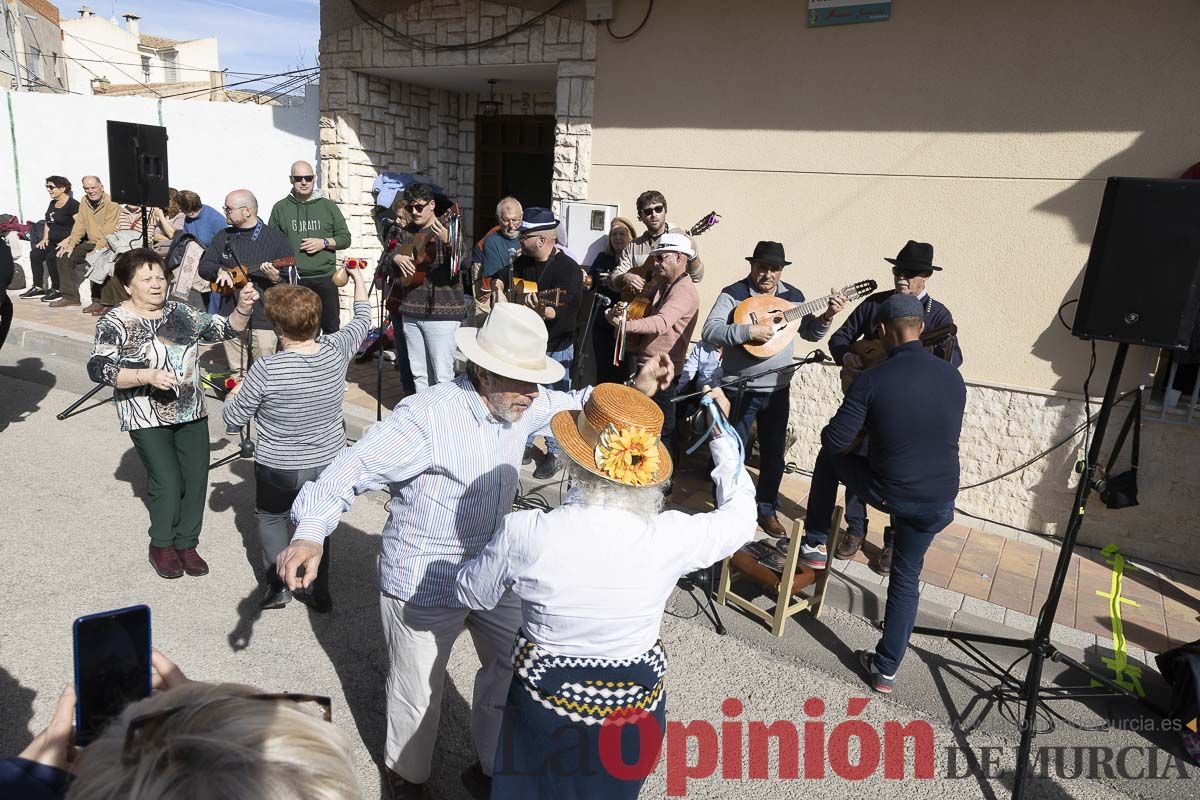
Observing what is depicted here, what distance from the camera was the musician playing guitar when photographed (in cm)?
577

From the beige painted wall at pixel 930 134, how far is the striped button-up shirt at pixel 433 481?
14.3 ft

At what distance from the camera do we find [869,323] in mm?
5164

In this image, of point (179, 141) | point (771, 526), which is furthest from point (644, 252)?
point (179, 141)

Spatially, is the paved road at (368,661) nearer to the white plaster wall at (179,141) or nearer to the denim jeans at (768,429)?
the denim jeans at (768,429)

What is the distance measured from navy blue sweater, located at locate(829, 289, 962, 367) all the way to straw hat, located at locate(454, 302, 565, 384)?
3053mm

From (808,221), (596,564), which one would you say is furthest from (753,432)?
(596,564)

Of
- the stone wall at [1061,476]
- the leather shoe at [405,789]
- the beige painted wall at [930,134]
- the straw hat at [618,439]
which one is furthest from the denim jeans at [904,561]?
the beige painted wall at [930,134]

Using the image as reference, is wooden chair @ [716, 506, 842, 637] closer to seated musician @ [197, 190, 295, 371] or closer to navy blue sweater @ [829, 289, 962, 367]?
navy blue sweater @ [829, 289, 962, 367]

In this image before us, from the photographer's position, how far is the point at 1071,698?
11.6 ft

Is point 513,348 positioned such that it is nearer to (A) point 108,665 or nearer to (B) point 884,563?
(A) point 108,665

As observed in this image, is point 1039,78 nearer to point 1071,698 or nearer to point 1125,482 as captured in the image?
point 1125,482

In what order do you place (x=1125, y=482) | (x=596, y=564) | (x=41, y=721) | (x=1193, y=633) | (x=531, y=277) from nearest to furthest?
1. (x=596, y=564)
2. (x=41, y=721)
3. (x=1193, y=633)
4. (x=1125, y=482)
5. (x=531, y=277)

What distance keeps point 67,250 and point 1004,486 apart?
11464 millimetres

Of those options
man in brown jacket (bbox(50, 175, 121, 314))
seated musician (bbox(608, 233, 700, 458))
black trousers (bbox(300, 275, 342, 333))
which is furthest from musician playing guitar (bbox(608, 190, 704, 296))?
man in brown jacket (bbox(50, 175, 121, 314))
